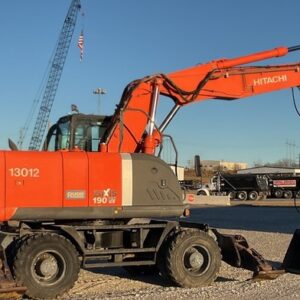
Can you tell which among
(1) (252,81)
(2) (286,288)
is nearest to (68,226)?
(2) (286,288)

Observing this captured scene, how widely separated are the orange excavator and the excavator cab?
0.02 meters

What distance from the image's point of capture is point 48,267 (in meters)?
9.31

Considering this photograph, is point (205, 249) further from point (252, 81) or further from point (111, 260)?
point (252, 81)

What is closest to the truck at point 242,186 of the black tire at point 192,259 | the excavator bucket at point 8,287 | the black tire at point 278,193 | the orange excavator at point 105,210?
the black tire at point 278,193

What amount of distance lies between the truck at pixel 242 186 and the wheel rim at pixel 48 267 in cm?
5072

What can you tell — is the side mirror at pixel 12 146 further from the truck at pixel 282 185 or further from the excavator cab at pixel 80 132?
the truck at pixel 282 185

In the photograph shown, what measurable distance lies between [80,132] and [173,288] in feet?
10.9

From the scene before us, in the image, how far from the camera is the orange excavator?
369 inches

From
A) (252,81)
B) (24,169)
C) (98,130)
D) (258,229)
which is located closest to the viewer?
(24,169)

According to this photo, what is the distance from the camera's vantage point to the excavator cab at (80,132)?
10.8 m

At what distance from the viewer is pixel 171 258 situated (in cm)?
1012

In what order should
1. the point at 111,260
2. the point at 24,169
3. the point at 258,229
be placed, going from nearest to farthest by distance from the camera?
the point at 24,169 < the point at 111,260 < the point at 258,229

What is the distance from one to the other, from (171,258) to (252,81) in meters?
4.99

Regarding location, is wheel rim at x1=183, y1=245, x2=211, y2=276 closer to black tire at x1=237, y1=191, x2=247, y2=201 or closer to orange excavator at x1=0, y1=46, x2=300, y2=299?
orange excavator at x1=0, y1=46, x2=300, y2=299
